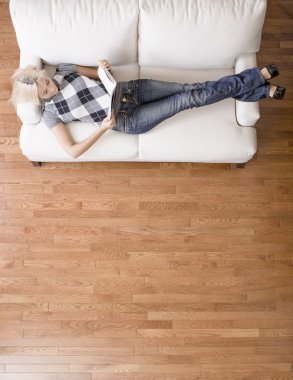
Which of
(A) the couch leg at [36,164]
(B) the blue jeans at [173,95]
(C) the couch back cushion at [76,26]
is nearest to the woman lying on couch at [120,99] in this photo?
(B) the blue jeans at [173,95]

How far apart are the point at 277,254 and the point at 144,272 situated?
2.69ft

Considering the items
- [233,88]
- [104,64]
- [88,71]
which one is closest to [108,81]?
[104,64]

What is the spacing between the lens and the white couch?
2.30 meters

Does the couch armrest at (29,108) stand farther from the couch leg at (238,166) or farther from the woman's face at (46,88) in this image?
the couch leg at (238,166)

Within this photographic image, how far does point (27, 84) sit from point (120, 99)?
1.61 feet

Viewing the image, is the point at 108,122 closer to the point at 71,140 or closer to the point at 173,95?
the point at 71,140

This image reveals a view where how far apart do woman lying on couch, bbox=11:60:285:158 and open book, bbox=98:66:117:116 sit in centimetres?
5

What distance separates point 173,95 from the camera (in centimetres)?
249

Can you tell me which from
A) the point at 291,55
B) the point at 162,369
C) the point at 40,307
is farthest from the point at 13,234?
the point at 291,55

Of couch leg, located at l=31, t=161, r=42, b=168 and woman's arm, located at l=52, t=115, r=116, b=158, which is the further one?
couch leg, located at l=31, t=161, r=42, b=168

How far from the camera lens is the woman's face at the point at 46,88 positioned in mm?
2293

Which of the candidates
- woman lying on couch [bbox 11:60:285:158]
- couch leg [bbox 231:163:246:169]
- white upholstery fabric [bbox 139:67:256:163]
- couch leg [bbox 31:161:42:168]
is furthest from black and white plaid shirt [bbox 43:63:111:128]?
couch leg [bbox 231:163:246:169]

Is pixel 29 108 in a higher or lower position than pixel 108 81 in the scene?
lower

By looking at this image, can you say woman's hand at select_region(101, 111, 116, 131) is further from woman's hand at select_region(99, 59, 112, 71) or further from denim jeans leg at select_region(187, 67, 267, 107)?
denim jeans leg at select_region(187, 67, 267, 107)
